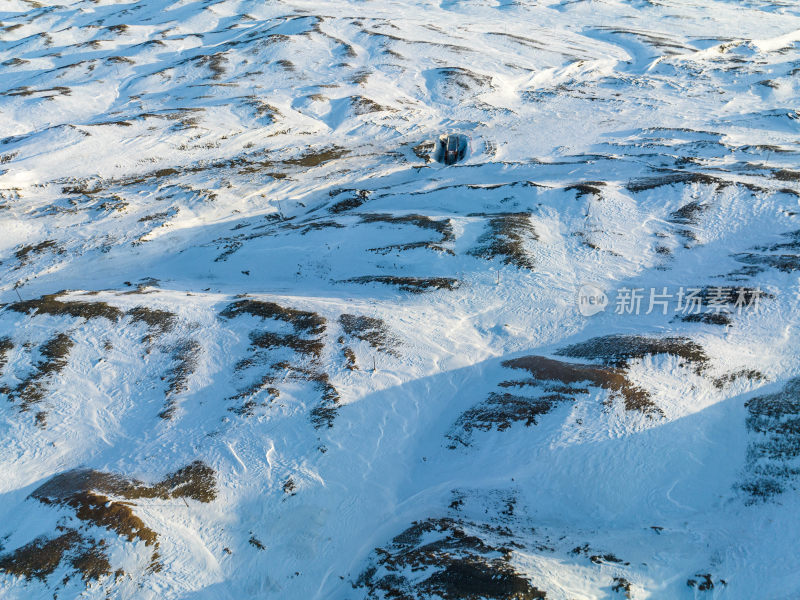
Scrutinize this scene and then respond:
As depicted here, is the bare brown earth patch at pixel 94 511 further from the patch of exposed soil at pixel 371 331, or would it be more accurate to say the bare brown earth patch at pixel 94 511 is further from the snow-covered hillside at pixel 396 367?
the patch of exposed soil at pixel 371 331

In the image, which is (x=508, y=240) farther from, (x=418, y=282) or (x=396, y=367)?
(x=396, y=367)

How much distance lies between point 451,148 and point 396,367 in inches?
1822

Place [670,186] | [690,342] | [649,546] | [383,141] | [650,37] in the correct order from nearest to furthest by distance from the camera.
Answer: [649,546] < [690,342] < [670,186] < [383,141] < [650,37]

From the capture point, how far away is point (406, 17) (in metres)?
130

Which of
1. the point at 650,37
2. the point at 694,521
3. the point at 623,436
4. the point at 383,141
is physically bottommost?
the point at 694,521

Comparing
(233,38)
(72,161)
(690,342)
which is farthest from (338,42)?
(690,342)

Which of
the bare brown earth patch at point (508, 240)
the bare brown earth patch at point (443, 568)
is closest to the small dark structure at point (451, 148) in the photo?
the bare brown earth patch at point (508, 240)

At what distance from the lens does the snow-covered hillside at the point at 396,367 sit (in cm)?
1948

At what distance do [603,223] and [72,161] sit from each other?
2358 inches

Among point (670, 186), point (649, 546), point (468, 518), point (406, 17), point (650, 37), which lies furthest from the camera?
point (406, 17)

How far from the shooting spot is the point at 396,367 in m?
28.1

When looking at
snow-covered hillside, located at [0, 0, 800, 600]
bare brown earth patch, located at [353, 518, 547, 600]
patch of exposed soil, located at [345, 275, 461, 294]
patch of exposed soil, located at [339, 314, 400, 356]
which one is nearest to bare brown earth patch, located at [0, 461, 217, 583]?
snow-covered hillside, located at [0, 0, 800, 600]

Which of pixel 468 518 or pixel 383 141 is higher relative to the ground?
pixel 383 141

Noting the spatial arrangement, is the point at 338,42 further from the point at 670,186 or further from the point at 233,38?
the point at 670,186
